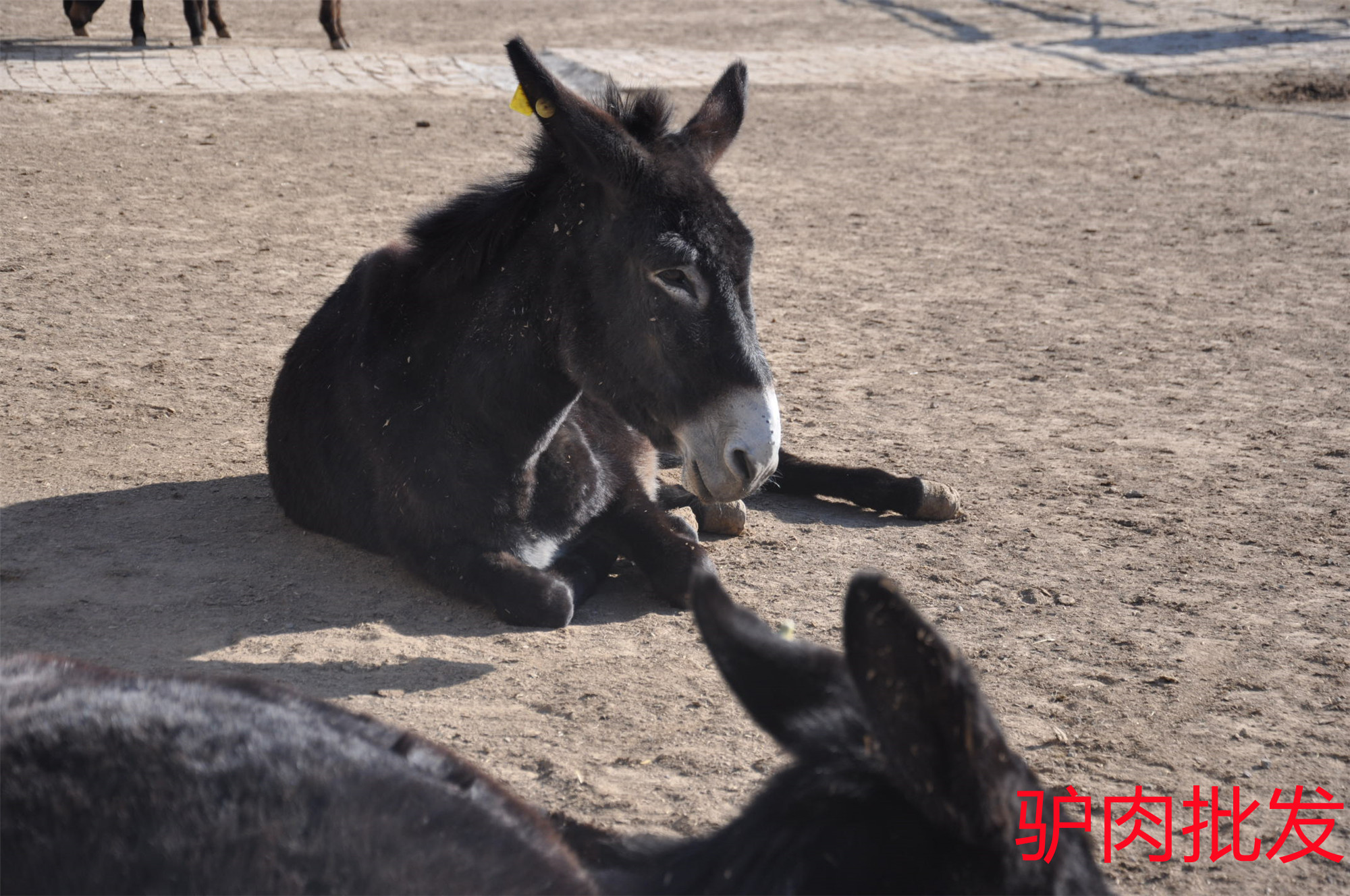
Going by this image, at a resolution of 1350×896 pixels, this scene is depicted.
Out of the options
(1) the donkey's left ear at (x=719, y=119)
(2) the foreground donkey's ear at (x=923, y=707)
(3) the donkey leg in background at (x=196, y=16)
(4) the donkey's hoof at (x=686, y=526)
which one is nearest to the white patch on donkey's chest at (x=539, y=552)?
(4) the donkey's hoof at (x=686, y=526)

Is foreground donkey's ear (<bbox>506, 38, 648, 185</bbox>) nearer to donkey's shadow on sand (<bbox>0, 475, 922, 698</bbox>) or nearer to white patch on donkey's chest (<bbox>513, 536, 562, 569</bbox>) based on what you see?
white patch on donkey's chest (<bbox>513, 536, 562, 569</bbox>)

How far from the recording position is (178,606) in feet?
13.1

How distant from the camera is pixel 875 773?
4.81ft

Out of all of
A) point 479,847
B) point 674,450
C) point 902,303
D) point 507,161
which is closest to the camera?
point 479,847

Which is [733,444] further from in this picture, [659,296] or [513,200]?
[513,200]

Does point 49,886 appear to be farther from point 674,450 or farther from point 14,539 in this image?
point 14,539

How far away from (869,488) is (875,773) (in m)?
3.59

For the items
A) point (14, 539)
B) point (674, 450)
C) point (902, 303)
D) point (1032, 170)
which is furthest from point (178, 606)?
point (1032, 170)

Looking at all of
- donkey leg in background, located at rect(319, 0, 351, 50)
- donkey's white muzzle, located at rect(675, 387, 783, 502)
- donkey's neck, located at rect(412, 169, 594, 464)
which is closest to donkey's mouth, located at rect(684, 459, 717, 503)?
donkey's white muzzle, located at rect(675, 387, 783, 502)

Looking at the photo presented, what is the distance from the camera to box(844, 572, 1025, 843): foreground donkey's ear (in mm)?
1261

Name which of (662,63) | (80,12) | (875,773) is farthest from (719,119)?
(80,12)

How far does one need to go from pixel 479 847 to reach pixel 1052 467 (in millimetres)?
4193

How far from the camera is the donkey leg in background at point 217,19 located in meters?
14.4


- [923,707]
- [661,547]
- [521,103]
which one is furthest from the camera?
[661,547]
